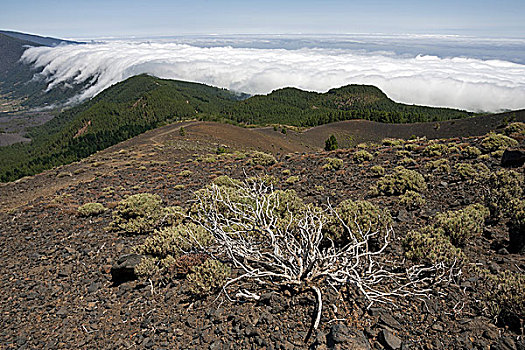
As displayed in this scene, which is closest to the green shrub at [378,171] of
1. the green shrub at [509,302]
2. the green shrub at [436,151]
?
the green shrub at [436,151]

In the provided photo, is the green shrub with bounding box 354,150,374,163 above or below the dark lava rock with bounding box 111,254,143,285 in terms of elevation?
below

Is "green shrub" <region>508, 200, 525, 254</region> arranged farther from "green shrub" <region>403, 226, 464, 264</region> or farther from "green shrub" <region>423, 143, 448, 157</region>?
"green shrub" <region>423, 143, 448, 157</region>

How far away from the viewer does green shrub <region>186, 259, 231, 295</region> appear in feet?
13.4

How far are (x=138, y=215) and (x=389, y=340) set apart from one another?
264 inches

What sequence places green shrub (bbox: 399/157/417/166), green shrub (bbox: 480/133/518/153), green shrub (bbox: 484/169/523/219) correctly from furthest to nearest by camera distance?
green shrub (bbox: 399/157/417/166), green shrub (bbox: 480/133/518/153), green shrub (bbox: 484/169/523/219)

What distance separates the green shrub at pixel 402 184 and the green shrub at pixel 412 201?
0.64m

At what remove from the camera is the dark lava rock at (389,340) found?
2.98 meters

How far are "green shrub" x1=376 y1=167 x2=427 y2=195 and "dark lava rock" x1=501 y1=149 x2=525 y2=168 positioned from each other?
2.88 meters

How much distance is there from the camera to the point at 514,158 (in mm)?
8195

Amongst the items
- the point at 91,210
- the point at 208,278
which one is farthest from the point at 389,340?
the point at 91,210

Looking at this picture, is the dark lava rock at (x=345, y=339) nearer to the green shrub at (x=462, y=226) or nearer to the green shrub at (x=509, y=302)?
the green shrub at (x=509, y=302)

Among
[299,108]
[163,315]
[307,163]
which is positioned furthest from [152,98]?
[163,315]

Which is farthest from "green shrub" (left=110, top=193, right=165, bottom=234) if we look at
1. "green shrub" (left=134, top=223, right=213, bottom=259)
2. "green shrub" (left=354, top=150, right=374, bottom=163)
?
"green shrub" (left=354, top=150, right=374, bottom=163)

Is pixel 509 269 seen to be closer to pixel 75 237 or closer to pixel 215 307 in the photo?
pixel 215 307
